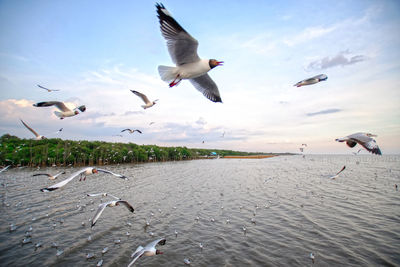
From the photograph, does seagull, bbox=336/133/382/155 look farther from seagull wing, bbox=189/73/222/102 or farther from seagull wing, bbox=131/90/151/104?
seagull wing, bbox=131/90/151/104

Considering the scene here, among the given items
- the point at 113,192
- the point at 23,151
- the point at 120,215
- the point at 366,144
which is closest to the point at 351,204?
the point at 366,144

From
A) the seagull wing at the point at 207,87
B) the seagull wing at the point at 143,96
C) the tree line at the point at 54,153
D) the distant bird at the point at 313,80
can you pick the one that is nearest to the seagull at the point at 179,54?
the seagull wing at the point at 207,87

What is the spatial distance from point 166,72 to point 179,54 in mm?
634

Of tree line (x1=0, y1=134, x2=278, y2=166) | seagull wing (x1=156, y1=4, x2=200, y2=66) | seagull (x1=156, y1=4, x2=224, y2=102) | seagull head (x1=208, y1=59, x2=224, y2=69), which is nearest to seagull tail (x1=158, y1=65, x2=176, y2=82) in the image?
seagull (x1=156, y1=4, x2=224, y2=102)

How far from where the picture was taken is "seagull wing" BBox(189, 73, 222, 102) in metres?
6.74

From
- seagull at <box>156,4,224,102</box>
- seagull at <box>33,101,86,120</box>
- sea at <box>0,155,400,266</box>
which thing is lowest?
sea at <box>0,155,400,266</box>

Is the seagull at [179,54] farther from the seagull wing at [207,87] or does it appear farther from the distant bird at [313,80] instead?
the distant bird at [313,80]

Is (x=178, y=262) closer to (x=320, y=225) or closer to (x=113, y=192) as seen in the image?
(x=320, y=225)

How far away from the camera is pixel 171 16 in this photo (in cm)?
490

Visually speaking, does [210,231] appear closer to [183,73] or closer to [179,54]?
[183,73]

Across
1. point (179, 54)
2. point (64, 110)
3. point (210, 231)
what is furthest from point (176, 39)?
point (210, 231)

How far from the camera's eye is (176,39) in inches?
202

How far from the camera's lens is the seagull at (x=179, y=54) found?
4.96 meters

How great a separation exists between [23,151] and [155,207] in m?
42.5
